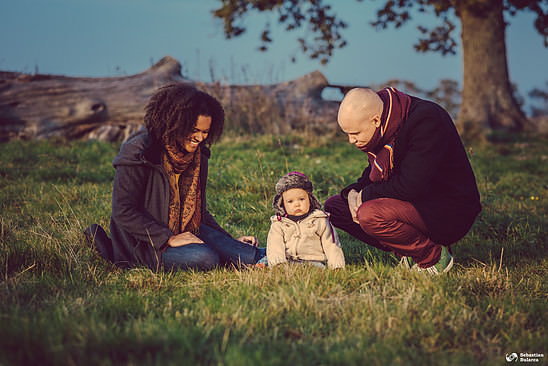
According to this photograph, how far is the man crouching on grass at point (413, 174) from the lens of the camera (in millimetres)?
3357

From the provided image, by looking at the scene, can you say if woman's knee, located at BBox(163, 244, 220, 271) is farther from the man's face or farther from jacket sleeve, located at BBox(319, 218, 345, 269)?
the man's face

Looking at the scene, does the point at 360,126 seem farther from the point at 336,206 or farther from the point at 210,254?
the point at 210,254

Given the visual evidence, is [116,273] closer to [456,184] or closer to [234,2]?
[456,184]

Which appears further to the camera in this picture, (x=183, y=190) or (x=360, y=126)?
(x=183, y=190)

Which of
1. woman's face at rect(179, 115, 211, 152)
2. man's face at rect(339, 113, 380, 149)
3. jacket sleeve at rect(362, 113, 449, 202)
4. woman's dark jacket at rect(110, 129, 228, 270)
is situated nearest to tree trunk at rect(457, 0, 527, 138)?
jacket sleeve at rect(362, 113, 449, 202)

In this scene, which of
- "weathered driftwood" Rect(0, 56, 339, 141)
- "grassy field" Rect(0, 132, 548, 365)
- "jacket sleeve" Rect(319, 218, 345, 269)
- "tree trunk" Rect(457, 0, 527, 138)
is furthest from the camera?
"tree trunk" Rect(457, 0, 527, 138)

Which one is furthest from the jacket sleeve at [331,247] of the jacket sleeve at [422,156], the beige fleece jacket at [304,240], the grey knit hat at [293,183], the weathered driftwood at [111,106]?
the weathered driftwood at [111,106]

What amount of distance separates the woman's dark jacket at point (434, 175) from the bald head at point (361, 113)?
0.22 m

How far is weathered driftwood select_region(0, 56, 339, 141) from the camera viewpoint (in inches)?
447

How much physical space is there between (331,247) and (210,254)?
3.21 feet

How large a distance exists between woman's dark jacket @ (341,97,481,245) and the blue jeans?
133 centimetres

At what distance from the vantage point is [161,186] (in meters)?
3.68

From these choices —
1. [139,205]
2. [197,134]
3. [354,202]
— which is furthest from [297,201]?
[139,205]

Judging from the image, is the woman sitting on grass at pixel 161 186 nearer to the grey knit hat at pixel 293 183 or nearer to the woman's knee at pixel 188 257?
the woman's knee at pixel 188 257
